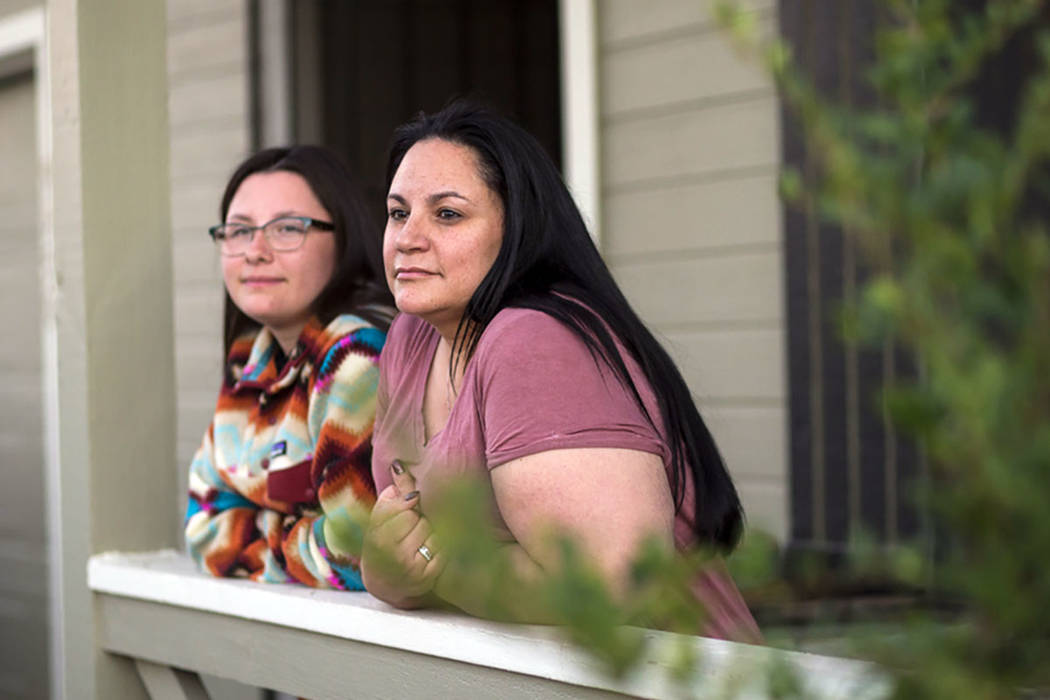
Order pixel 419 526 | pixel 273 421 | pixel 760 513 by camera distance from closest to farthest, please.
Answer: pixel 419 526
pixel 273 421
pixel 760 513

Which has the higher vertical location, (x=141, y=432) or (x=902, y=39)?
(x=902, y=39)

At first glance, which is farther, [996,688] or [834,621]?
[834,621]

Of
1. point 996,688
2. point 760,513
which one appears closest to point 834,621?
point 760,513

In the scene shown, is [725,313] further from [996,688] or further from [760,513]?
[996,688]

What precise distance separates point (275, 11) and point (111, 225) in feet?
7.66

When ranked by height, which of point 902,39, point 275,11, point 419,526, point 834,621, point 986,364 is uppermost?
point 275,11

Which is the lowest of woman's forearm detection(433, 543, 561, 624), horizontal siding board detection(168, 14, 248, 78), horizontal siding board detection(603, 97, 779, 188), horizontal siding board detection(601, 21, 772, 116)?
woman's forearm detection(433, 543, 561, 624)

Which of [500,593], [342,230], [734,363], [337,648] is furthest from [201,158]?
[500,593]

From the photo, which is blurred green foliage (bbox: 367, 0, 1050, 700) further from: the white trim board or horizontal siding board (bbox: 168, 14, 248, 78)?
horizontal siding board (bbox: 168, 14, 248, 78)

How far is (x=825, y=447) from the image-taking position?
283cm

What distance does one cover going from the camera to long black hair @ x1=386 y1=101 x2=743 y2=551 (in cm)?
147

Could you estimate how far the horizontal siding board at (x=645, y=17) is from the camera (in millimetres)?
3082

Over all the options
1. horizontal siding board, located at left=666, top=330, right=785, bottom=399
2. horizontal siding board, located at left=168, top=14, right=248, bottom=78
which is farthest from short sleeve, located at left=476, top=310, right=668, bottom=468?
horizontal siding board, located at left=168, top=14, right=248, bottom=78

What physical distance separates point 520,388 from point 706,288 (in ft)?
5.80
